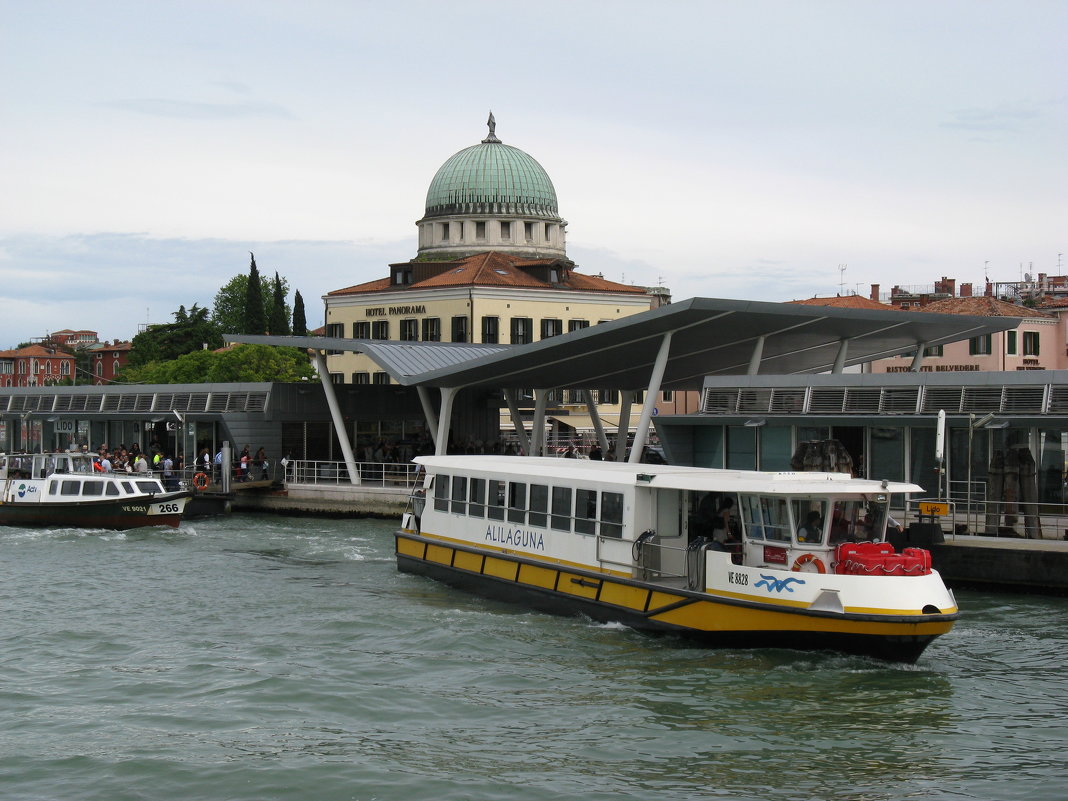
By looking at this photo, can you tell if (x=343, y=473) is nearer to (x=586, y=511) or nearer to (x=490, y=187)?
(x=586, y=511)

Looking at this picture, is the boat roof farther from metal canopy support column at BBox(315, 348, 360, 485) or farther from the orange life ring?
metal canopy support column at BBox(315, 348, 360, 485)

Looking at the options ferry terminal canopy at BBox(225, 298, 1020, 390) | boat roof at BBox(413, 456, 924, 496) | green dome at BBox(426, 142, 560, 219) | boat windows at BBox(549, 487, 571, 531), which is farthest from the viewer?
green dome at BBox(426, 142, 560, 219)

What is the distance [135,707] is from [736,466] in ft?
57.1

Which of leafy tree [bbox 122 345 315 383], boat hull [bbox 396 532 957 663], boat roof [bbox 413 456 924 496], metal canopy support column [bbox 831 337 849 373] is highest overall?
leafy tree [bbox 122 345 315 383]

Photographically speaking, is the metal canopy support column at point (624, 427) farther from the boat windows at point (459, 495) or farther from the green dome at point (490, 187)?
the green dome at point (490, 187)

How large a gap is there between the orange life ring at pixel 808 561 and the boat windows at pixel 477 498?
7522 millimetres

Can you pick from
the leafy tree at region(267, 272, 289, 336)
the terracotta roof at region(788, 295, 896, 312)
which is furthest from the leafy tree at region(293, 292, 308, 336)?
the terracotta roof at region(788, 295, 896, 312)

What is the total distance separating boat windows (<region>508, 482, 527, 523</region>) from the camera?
938 inches

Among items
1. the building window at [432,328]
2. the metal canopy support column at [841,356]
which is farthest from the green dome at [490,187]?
the metal canopy support column at [841,356]

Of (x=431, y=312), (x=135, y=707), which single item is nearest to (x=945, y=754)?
(x=135, y=707)

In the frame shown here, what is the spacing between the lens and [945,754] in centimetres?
1497

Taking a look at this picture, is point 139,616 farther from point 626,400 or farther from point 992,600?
point 626,400

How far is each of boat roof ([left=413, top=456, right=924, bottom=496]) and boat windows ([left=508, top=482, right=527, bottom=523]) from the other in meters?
0.23

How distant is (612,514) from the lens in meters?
21.7
